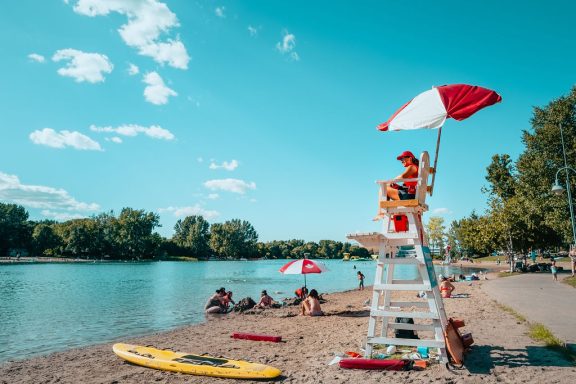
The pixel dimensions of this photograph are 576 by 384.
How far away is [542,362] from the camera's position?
7746mm

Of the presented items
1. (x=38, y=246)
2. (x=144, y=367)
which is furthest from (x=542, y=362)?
(x=38, y=246)

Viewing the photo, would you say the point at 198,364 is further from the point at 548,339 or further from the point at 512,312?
the point at 512,312

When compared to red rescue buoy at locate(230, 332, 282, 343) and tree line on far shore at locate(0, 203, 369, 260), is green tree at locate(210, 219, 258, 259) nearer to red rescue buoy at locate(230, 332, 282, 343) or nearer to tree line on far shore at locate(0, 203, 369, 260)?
tree line on far shore at locate(0, 203, 369, 260)

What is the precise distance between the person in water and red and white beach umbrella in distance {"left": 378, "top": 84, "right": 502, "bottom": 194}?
0.47 metres

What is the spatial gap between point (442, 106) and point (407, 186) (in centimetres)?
170

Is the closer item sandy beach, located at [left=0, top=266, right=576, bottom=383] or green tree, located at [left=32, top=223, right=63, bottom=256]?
sandy beach, located at [left=0, top=266, right=576, bottom=383]

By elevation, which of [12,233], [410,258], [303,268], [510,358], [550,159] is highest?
[550,159]

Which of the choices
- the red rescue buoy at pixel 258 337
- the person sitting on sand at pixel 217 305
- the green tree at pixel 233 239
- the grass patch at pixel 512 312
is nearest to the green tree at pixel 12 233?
the green tree at pixel 233 239

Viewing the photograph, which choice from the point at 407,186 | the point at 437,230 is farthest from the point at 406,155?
the point at 437,230

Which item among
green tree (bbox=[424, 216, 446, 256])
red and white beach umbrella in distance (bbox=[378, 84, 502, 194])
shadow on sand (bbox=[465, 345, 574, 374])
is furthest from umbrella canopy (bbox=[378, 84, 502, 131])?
green tree (bbox=[424, 216, 446, 256])

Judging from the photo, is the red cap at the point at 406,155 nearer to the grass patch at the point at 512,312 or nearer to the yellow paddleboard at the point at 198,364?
the yellow paddleboard at the point at 198,364

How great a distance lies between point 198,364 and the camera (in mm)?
8461

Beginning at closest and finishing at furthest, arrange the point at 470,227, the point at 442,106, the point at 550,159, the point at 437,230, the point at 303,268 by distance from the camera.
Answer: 1. the point at 442,106
2. the point at 303,268
3. the point at 550,159
4. the point at 470,227
5. the point at 437,230

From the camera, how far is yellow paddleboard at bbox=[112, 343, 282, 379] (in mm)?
7816
